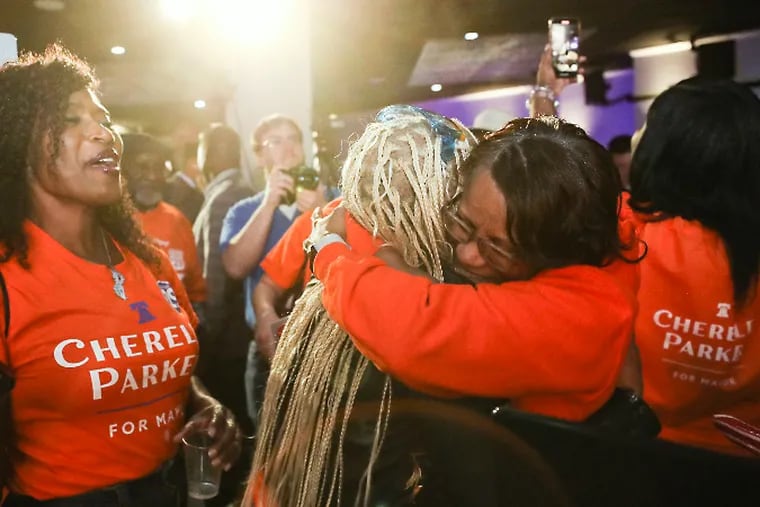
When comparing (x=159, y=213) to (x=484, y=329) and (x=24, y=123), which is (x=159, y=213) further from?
(x=484, y=329)

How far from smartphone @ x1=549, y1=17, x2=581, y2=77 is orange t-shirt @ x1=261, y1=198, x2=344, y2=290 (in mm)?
1270

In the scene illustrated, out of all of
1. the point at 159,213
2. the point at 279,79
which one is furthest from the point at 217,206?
the point at 279,79

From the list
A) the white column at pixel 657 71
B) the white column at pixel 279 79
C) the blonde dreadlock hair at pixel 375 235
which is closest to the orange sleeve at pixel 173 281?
the blonde dreadlock hair at pixel 375 235

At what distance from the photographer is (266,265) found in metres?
1.91

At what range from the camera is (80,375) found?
128 centimetres

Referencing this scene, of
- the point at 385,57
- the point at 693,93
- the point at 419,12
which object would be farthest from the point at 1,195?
the point at 385,57

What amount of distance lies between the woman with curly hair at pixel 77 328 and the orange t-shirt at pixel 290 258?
1.12 feet

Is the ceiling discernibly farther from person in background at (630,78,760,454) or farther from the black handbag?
the black handbag

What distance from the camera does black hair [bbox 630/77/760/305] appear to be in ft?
4.78

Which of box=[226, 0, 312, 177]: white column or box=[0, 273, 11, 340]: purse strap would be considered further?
box=[226, 0, 312, 177]: white column

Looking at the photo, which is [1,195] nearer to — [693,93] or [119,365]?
[119,365]

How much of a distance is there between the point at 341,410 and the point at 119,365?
0.56 m

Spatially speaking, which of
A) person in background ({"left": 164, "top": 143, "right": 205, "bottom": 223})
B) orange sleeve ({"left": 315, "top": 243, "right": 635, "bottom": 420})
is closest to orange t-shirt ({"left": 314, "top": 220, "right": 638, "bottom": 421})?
orange sleeve ({"left": 315, "top": 243, "right": 635, "bottom": 420})

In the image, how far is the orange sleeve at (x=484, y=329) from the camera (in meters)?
0.93
